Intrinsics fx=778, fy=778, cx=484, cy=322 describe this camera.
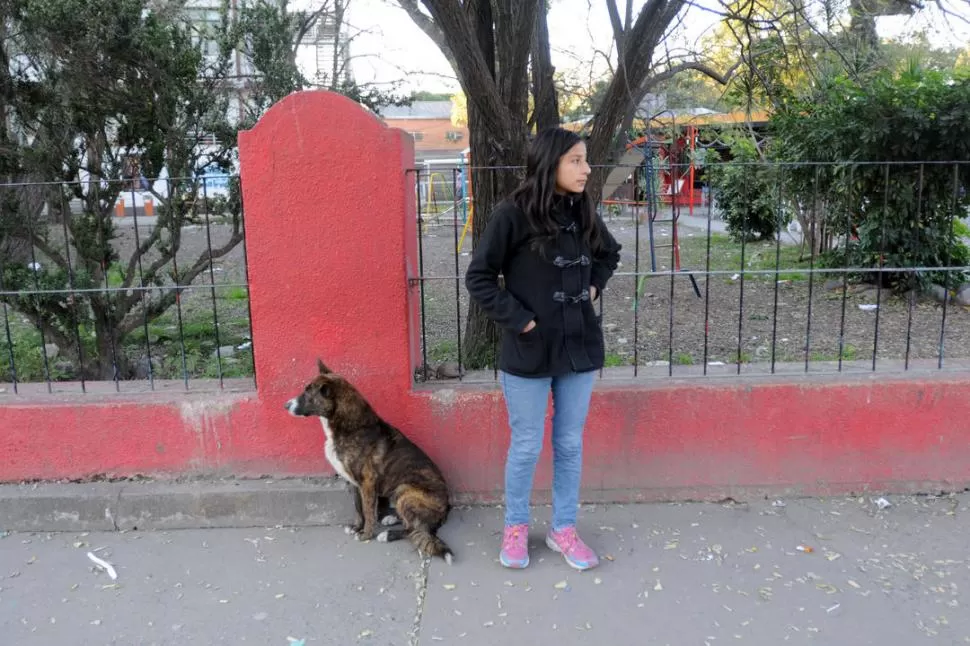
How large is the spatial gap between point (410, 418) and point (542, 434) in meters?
0.93

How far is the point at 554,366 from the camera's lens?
3311 millimetres

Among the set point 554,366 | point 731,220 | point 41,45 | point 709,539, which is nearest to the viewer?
point 554,366

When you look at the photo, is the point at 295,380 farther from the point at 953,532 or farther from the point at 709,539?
the point at 953,532

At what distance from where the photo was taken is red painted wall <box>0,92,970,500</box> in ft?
13.0

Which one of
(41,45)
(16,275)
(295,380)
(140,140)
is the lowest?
(295,380)

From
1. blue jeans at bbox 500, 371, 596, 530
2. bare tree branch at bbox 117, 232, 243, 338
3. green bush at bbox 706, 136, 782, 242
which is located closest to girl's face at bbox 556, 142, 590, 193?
blue jeans at bbox 500, 371, 596, 530

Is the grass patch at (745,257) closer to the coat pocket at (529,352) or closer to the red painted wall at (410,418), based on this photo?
the red painted wall at (410,418)

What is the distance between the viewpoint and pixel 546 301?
130 inches

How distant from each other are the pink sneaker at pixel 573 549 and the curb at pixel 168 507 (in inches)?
43.7

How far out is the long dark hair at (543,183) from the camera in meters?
3.19

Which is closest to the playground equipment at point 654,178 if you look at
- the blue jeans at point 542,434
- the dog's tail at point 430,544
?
the blue jeans at point 542,434

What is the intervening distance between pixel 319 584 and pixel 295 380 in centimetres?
107

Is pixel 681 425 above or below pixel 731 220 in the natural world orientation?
below

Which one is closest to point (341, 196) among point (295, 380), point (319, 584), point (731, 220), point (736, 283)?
point (295, 380)
